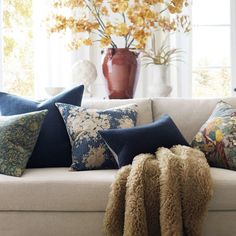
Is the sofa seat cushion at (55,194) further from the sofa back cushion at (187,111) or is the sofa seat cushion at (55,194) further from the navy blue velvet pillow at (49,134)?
the sofa back cushion at (187,111)

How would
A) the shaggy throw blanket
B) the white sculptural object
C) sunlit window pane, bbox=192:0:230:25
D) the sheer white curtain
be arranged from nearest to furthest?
the shaggy throw blanket, the white sculptural object, the sheer white curtain, sunlit window pane, bbox=192:0:230:25

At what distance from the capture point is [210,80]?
4867mm

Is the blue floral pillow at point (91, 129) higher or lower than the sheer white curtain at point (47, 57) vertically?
lower

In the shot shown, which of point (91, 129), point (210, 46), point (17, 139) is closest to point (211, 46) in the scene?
point (210, 46)

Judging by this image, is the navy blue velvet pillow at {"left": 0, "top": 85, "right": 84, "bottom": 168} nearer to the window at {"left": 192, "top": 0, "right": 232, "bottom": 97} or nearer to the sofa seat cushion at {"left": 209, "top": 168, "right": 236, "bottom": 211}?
the sofa seat cushion at {"left": 209, "top": 168, "right": 236, "bottom": 211}

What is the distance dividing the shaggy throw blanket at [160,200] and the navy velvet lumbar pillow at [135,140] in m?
0.24

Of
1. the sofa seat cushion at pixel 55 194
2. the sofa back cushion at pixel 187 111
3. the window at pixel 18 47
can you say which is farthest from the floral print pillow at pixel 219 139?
the window at pixel 18 47

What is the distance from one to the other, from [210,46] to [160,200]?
2696 millimetres

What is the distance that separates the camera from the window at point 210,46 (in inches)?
189

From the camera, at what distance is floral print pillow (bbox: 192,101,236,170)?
285 centimetres

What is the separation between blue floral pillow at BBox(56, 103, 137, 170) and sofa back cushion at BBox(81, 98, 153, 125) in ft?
0.31

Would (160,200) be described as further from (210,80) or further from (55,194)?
(210,80)

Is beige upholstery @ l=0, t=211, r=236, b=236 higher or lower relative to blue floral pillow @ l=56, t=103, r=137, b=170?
lower

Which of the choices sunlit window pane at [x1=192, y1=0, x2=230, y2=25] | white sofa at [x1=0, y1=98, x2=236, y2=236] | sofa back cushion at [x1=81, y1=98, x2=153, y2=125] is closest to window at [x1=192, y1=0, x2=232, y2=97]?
sunlit window pane at [x1=192, y1=0, x2=230, y2=25]
